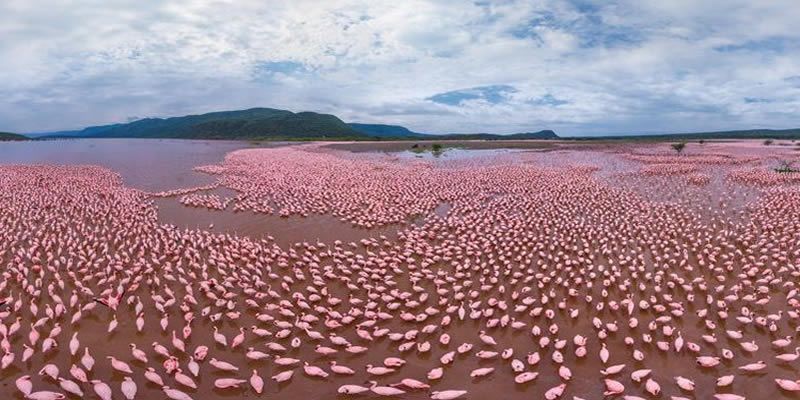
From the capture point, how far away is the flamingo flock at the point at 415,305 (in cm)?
989

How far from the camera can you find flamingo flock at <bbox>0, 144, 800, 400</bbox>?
989 cm

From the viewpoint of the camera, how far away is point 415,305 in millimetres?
13109

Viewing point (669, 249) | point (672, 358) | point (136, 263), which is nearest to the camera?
point (672, 358)

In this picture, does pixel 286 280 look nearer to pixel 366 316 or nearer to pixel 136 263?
pixel 366 316

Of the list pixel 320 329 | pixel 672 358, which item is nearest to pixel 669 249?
pixel 672 358

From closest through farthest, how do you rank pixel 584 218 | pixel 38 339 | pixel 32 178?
pixel 38 339 → pixel 584 218 → pixel 32 178

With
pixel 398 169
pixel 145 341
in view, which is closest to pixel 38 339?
pixel 145 341

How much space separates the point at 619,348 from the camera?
36.4 ft

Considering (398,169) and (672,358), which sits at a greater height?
(398,169)

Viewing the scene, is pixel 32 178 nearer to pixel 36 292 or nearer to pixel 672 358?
pixel 36 292

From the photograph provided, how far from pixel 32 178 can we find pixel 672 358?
40.4 meters

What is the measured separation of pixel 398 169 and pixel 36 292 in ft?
104

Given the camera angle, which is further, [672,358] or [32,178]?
[32,178]

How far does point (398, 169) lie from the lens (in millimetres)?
43031
